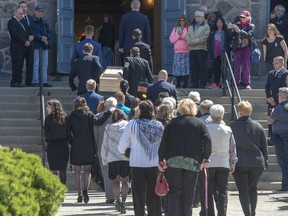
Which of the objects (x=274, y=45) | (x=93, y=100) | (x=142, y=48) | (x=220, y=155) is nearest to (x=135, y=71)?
(x=142, y=48)

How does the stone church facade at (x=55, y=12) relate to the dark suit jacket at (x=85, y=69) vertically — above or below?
above

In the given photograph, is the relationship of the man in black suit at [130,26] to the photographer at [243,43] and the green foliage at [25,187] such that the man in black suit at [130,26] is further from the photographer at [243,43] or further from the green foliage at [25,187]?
the green foliage at [25,187]

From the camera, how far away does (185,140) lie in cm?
1232

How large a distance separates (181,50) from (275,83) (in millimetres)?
2909

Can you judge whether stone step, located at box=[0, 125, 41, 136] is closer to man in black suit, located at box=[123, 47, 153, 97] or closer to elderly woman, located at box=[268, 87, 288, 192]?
man in black suit, located at box=[123, 47, 153, 97]

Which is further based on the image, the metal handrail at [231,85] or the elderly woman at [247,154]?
the metal handrail at [231,85]

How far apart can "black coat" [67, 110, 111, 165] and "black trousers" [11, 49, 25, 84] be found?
489 centimetres

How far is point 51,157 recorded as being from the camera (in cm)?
1556

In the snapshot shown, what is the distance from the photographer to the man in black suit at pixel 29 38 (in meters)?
20.1

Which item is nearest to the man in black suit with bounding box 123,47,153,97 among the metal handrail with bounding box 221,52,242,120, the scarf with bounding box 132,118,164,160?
the metal handrail with bounding box 221,52,242,120

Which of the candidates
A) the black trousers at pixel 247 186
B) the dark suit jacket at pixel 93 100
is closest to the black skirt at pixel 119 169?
the black trousers at pixel 247 186

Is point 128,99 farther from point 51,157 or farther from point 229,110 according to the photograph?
point 229,110

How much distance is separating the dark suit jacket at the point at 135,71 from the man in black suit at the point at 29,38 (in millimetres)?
3089

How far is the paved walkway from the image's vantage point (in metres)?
14.4
